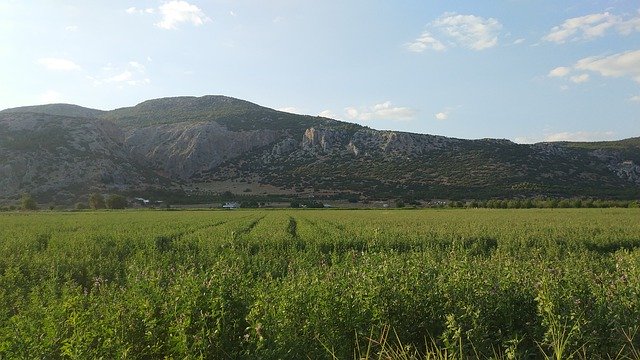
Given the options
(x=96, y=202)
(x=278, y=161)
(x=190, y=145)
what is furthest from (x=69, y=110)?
(x=96, y=202)

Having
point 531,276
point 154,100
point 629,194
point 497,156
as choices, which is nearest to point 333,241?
point 531,276

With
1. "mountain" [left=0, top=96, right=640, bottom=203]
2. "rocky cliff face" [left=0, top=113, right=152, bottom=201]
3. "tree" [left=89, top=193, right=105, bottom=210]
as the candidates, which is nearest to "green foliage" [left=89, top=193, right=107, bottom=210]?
"tree" [left=89, top=193, right=105, bottom=210]

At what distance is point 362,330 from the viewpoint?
19.9 feet

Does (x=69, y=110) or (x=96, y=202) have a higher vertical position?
(x=69, y=110)

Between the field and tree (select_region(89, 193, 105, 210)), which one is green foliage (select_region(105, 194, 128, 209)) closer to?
tree (select_region(89, 193, 105, 210))

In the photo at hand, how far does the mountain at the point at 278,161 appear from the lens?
310ft

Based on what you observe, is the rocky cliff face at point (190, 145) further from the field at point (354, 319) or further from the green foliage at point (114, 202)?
the field at point (354, 319)

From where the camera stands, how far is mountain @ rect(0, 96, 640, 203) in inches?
3723

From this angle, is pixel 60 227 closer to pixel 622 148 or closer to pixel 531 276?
pixel 531 276

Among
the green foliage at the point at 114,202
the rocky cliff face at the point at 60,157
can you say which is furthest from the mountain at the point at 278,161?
the green foliage at the point at 114,202

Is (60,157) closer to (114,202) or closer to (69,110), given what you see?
(114,202)

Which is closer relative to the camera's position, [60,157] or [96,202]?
[96,202]

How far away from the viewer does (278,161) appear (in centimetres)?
13025

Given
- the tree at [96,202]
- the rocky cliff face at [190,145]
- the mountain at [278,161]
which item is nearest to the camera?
the tree at [96,202]
